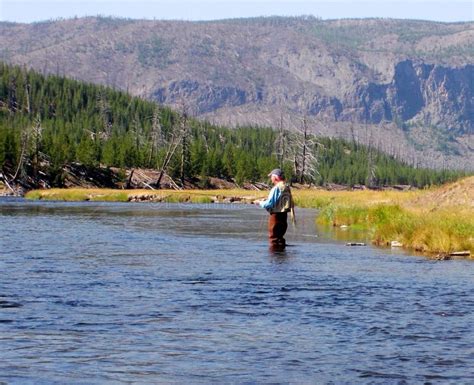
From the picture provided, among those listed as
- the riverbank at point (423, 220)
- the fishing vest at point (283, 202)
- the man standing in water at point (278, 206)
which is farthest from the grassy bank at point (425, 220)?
the fishing vest at point (283, 202)

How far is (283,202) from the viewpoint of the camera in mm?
28188

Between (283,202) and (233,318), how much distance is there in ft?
44.6

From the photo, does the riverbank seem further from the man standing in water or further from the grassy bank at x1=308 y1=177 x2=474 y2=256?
the man standing in water

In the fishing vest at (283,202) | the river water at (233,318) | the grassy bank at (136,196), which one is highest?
the fishing vest at (283,202)

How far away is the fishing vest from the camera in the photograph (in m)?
28.1

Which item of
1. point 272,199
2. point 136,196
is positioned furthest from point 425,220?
point 136,196

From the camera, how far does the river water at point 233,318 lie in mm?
11266

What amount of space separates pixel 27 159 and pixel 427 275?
96.1 m

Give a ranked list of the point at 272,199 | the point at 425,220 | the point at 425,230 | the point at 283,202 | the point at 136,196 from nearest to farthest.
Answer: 1. the point at 272,199
2. the point at 283,202
3. the point at 425,230
4. the point at 425,220
5. the point at 136,196

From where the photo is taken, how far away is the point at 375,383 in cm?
1071

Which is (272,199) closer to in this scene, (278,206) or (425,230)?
(278,206)

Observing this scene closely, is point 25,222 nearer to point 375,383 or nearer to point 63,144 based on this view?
point 375,383

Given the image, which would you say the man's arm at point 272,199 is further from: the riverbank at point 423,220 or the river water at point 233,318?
the riverbank at point 423,220

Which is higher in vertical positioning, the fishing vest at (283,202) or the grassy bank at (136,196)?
the fishing vest at (283,202)
